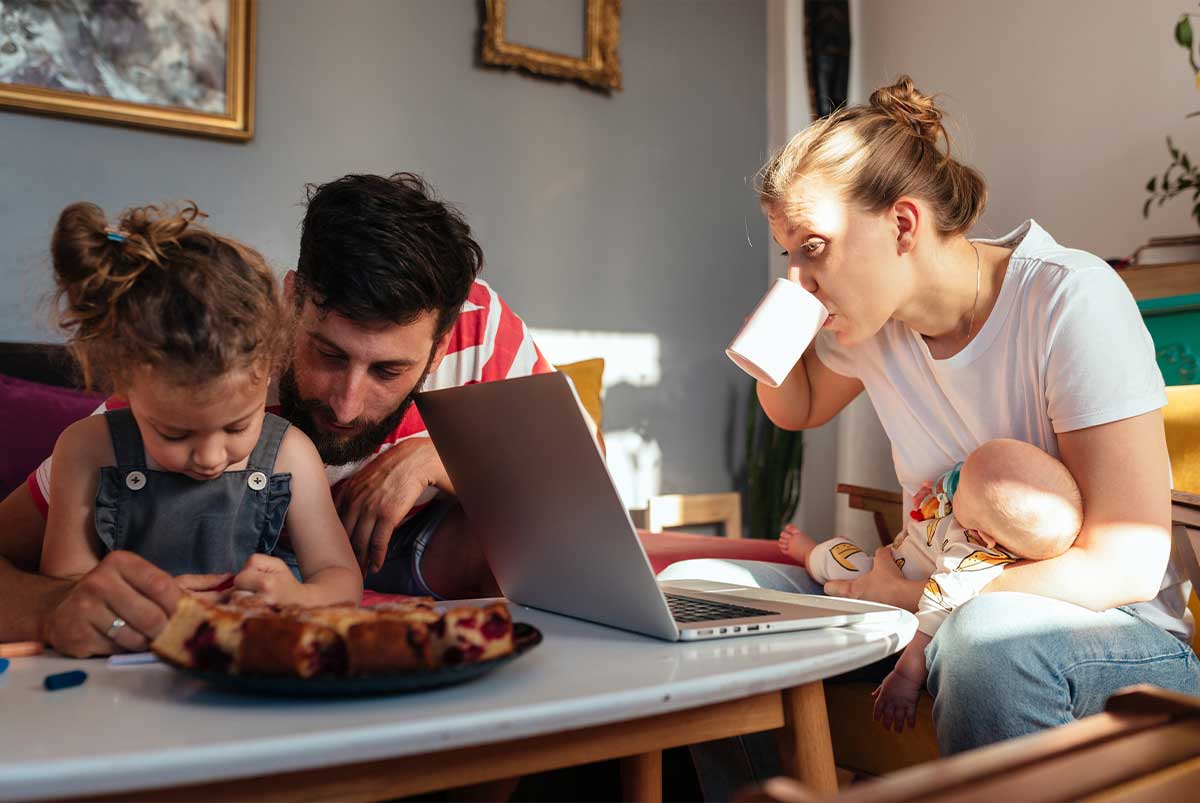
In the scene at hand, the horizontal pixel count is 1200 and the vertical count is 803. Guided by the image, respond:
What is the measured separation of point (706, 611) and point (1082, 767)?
458 millimetres

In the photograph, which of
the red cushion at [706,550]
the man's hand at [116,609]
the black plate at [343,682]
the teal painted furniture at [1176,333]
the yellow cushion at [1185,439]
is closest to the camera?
the black plate at [343,682]

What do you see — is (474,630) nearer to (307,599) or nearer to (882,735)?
(307,599)

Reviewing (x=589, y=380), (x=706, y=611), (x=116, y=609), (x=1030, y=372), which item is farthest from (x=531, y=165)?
(x=116, y=609)

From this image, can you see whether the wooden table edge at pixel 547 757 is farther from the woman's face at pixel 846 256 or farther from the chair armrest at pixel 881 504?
the chair armrest at pixel 881 504

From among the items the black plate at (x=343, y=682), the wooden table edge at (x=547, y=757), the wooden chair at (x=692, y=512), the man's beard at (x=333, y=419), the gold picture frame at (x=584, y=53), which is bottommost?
the wooden chair at (x=692, y=512)

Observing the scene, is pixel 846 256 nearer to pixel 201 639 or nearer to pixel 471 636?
pixel 471 636

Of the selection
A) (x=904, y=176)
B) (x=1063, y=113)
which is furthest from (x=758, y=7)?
(x=904, y=176)

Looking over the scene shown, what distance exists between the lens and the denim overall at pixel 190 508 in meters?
1.23

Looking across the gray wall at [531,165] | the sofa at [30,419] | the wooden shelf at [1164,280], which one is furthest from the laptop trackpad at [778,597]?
the gray wall at [531,165]

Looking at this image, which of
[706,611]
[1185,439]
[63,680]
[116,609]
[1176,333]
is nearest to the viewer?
[63,680]

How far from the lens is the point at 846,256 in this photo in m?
1.42

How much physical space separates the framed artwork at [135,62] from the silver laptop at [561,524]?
2.04m

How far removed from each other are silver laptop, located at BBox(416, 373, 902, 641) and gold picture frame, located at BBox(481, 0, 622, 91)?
2.40 meters

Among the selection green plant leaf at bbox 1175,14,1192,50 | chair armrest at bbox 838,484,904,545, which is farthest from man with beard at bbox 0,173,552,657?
green plant leaf at bbox 1175,14,1192,50
